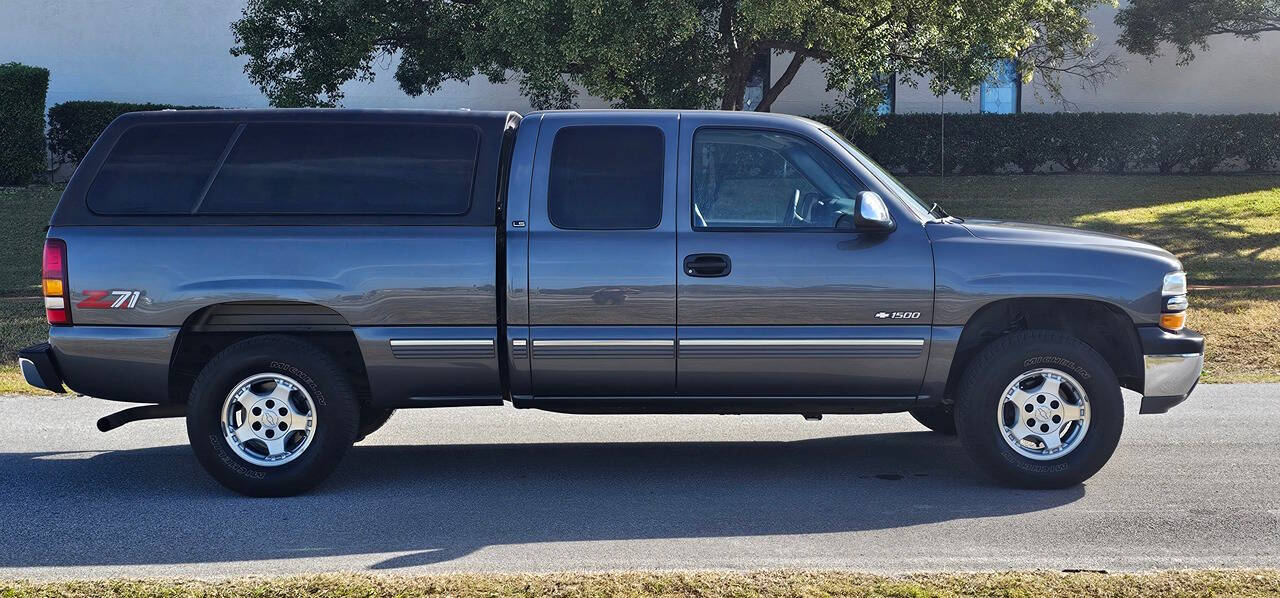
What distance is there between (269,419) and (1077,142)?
20.2m

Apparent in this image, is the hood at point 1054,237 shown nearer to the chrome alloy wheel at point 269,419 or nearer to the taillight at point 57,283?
the chrome alloy wheel at point 269,419

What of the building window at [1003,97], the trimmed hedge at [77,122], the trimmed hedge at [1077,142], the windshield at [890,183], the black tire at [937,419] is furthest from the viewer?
the building window at [1003,97]

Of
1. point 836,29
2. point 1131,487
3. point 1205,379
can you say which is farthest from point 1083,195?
point 1131,487

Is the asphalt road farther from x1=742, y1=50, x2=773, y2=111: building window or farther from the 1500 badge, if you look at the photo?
x1=742, y1=50, x2=773, y2=111: building window

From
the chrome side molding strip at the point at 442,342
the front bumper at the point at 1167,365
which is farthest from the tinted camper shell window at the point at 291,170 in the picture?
the front bumper at the point at 1167,365

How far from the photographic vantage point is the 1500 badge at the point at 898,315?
21.4 ft

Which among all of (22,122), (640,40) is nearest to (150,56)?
(22,122)

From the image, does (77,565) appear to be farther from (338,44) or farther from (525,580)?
(338,44)

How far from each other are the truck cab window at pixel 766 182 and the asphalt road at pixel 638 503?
140 cm

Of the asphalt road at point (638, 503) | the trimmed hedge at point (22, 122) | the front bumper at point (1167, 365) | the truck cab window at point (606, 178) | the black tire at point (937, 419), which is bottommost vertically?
the asphalt road at point (638, 503)

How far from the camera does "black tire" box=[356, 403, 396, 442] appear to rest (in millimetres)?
7547

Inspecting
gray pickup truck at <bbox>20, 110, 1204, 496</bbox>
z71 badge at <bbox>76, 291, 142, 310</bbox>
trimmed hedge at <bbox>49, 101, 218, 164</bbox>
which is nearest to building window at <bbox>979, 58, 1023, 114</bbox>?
trimmed hedge at <bbox>49, 101, 218, 164</bbox>

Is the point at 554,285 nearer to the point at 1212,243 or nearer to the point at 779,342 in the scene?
the point at 779,342

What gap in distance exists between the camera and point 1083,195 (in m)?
21.6
